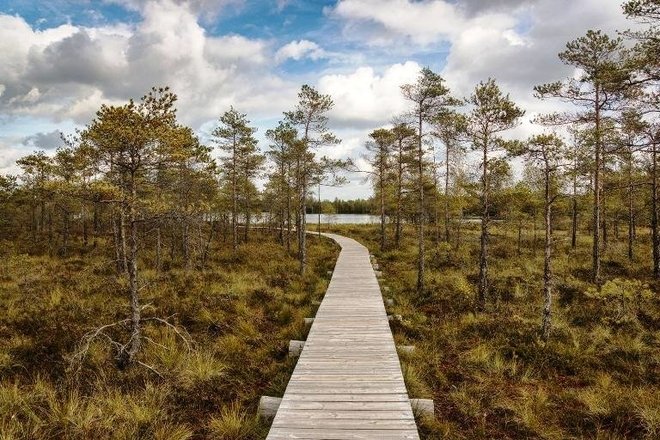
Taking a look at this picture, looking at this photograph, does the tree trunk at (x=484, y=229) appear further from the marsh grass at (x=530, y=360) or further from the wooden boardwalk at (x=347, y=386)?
the wooden boardwalk at (x=347, y=386)

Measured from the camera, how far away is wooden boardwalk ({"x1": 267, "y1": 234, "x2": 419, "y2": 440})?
5227mm

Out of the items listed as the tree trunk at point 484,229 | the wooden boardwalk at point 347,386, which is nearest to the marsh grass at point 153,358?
the wooden boardwalk at point 347,386

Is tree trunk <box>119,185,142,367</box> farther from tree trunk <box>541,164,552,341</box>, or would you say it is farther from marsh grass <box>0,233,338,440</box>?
tree trunk <box>541,164,552,341</box>

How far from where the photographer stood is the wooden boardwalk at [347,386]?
523 cm

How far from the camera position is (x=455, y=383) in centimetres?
803

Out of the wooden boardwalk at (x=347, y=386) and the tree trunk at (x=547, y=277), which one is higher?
the tree trunk at (x=547, y=277)

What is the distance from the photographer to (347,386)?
6.50 metres

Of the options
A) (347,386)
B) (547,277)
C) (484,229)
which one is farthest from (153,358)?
(484,229)

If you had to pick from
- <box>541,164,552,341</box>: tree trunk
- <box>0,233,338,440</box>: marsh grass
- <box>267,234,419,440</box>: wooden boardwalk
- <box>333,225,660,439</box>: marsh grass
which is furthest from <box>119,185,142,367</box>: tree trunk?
<box>541,164,552,341</box>: tree trunk

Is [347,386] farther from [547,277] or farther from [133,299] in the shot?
[547,277]

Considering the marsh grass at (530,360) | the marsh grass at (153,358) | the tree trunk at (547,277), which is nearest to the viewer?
the marsh grass at (153,358)

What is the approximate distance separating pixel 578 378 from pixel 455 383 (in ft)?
9.34

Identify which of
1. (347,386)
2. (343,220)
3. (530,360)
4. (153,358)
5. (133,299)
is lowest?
(530,360)

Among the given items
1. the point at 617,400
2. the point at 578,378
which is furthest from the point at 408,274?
the point at 617,400
